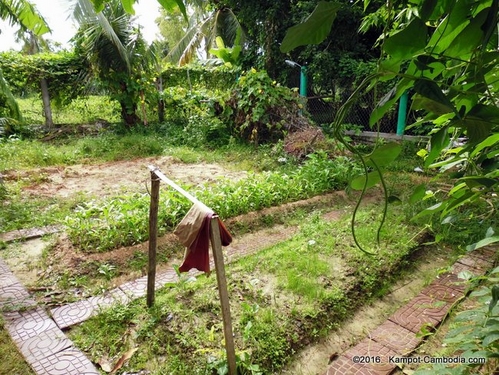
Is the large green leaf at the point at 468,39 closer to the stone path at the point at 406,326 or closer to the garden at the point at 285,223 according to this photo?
the garden at the point at 285,223

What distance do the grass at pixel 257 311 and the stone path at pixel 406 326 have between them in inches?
9.9

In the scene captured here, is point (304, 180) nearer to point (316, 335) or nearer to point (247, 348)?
point (316, 335)

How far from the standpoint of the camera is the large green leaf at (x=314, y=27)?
1.64 ft

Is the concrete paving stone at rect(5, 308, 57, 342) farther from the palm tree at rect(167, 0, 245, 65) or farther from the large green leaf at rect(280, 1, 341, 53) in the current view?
the palm tree at rect(167, 0, 245, 65)

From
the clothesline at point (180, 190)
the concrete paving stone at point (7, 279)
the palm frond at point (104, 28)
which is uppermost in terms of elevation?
the palm frond at point (104, 28)

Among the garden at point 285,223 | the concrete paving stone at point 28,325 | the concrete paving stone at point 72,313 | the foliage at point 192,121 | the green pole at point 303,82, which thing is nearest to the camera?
the garden at point 285,223

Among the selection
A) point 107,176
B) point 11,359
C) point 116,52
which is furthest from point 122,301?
point 116,52

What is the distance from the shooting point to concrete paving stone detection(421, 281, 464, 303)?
7.59ft

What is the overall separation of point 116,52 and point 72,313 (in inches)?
258

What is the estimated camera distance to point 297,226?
355 cm

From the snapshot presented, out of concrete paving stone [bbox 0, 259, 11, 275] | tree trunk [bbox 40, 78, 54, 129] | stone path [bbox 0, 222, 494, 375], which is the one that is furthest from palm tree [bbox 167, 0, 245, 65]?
stone path [bbox 0, 222, 494, 375]

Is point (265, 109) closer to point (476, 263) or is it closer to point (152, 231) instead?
point (476, 263)

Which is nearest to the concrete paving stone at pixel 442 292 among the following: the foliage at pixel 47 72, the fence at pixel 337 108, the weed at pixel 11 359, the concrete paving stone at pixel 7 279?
the weed at pixel 11 359

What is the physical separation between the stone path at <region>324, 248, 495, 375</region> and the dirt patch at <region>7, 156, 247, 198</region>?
273 centimetres
